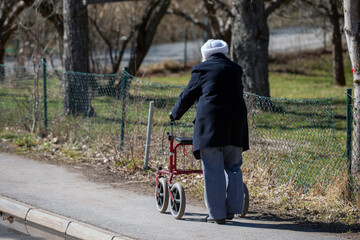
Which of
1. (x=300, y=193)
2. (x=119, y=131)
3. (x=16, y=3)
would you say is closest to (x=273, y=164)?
(x=300, y=193)

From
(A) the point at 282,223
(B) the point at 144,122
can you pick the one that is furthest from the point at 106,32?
(A) the point at 282,223

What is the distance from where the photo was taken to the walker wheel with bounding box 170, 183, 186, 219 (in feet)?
20.4

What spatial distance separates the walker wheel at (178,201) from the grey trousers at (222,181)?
34 cm

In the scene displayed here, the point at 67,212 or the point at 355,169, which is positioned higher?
the point at 355,169

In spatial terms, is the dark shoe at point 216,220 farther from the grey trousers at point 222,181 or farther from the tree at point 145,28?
the tree at point 145,28

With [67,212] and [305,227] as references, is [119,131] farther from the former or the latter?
[305,227]

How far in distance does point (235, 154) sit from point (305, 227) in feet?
3.81

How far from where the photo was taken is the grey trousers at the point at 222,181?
5.90 meters

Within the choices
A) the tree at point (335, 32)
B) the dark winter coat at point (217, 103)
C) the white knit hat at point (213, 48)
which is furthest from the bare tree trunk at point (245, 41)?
the dark winter coat at point (217, 103)

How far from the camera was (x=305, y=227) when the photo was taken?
621 cm

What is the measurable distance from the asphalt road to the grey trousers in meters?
0.24

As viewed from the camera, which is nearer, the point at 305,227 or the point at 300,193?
the point at 305,227

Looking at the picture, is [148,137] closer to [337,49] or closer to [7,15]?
[7,15]

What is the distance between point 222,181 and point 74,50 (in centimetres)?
847
